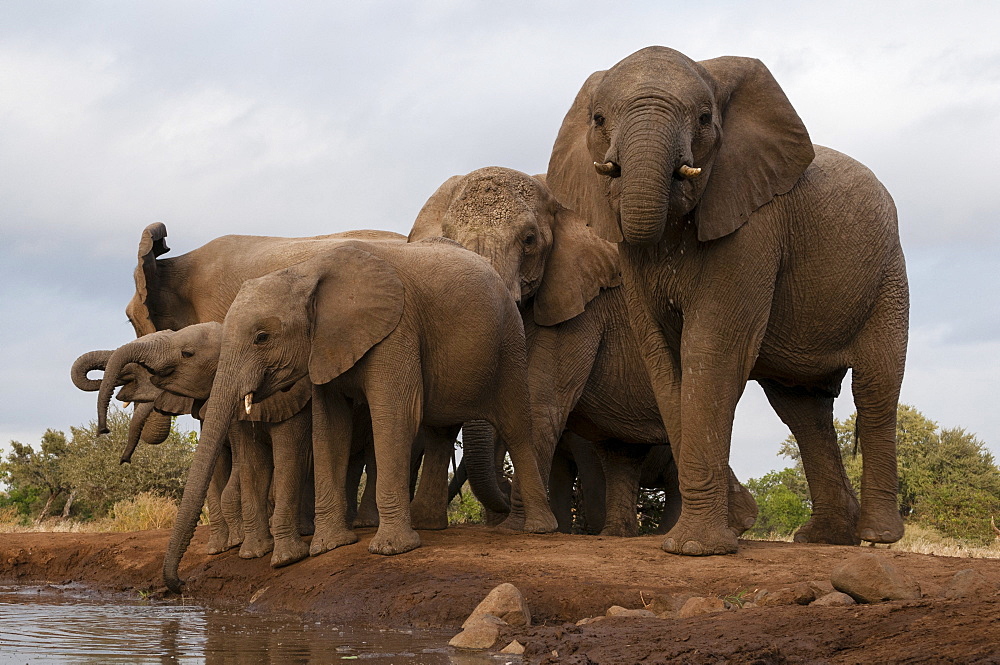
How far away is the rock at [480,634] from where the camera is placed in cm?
617

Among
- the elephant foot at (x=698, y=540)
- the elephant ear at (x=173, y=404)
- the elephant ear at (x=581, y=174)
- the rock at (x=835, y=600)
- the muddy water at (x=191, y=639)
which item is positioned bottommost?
the muddy water at (x=191, y=639)

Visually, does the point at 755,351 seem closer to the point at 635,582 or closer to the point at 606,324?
the point at 635,582

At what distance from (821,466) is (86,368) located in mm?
5682

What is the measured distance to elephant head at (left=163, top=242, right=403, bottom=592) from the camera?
812 cm

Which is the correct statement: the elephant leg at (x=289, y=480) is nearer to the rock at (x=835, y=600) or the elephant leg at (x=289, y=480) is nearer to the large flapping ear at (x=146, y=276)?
the large flapping ear at (x=146, y=276)

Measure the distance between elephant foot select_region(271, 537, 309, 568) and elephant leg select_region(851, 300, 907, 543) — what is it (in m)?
3.95

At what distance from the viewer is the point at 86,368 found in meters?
9.69

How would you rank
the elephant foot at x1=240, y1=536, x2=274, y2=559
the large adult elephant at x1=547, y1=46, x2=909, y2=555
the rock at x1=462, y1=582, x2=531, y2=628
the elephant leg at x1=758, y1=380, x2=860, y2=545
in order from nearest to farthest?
the rock at x1=462, y1=582, x2=531, y2=628, the large adult elephant at x1=547, y1=46, x2=909, y2=555, the elephant foot at x1=240, y1=536, x2=274, y2=559, the elephant leg at x1=758, y1=380, x2=860, y2=545

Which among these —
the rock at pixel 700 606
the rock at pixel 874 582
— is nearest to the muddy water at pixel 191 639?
the rock at pixel 700 606

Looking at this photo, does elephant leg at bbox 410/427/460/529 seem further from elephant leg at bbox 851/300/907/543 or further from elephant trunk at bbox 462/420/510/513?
elephant leg at bbox 851/300/907/543

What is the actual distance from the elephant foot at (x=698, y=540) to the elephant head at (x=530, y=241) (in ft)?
9.44

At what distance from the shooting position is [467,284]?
8.80m

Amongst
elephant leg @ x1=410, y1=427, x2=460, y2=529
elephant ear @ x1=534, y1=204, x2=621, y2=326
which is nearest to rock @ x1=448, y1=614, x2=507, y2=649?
elephant leg @ x1=410, y1=427, x2=460, y2=529

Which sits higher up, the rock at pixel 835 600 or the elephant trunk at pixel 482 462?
the elephant trunk at pixel 482 462
